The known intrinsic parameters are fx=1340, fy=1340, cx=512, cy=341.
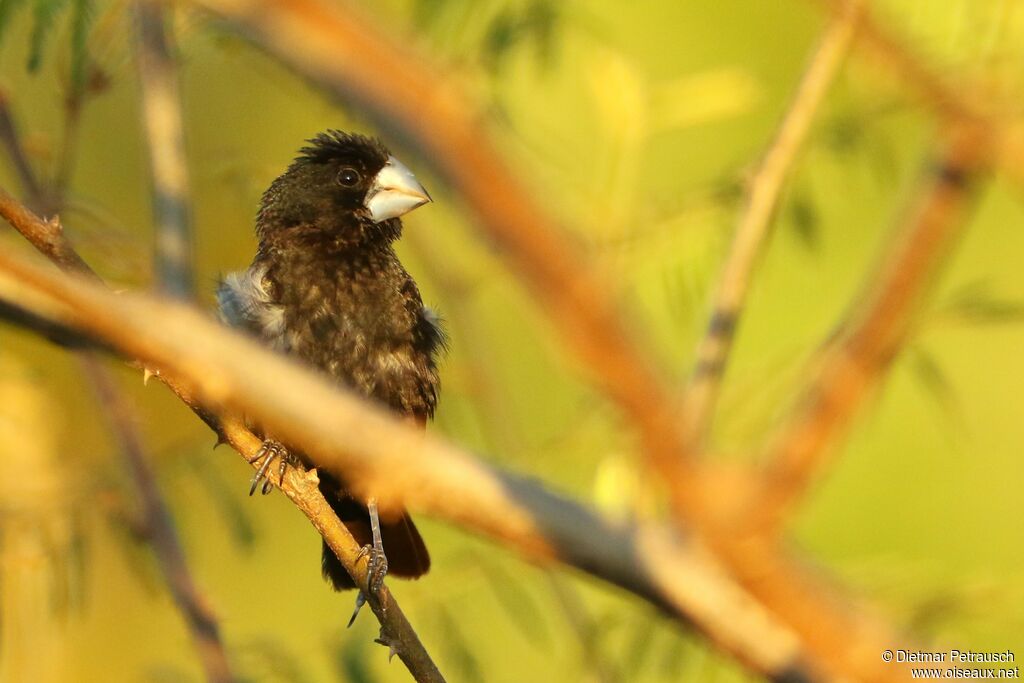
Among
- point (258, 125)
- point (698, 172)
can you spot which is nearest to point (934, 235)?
point (698, 172)

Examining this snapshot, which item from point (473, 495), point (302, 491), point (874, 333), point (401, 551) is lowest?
point (473, 495)

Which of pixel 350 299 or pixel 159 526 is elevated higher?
pixel 350 299

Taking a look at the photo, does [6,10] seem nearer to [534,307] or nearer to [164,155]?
[164,155]

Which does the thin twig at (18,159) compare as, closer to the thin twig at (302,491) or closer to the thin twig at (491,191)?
the thin twig at (302,491)

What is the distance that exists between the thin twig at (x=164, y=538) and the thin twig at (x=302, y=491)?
0.70 ft

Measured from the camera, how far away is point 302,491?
2.15 metres

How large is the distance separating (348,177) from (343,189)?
59 millimetres

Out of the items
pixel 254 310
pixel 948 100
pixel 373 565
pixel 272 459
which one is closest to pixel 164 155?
pixel 272 459

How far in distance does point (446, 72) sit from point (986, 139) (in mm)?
257

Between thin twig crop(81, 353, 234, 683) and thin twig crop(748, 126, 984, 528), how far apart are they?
1.62 metres

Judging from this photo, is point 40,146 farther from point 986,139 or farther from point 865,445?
point 865,445

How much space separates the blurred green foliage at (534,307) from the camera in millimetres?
2090

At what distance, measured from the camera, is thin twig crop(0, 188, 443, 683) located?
143cm

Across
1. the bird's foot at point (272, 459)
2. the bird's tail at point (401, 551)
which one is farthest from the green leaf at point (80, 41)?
the bird's tail at point (401, 551)
